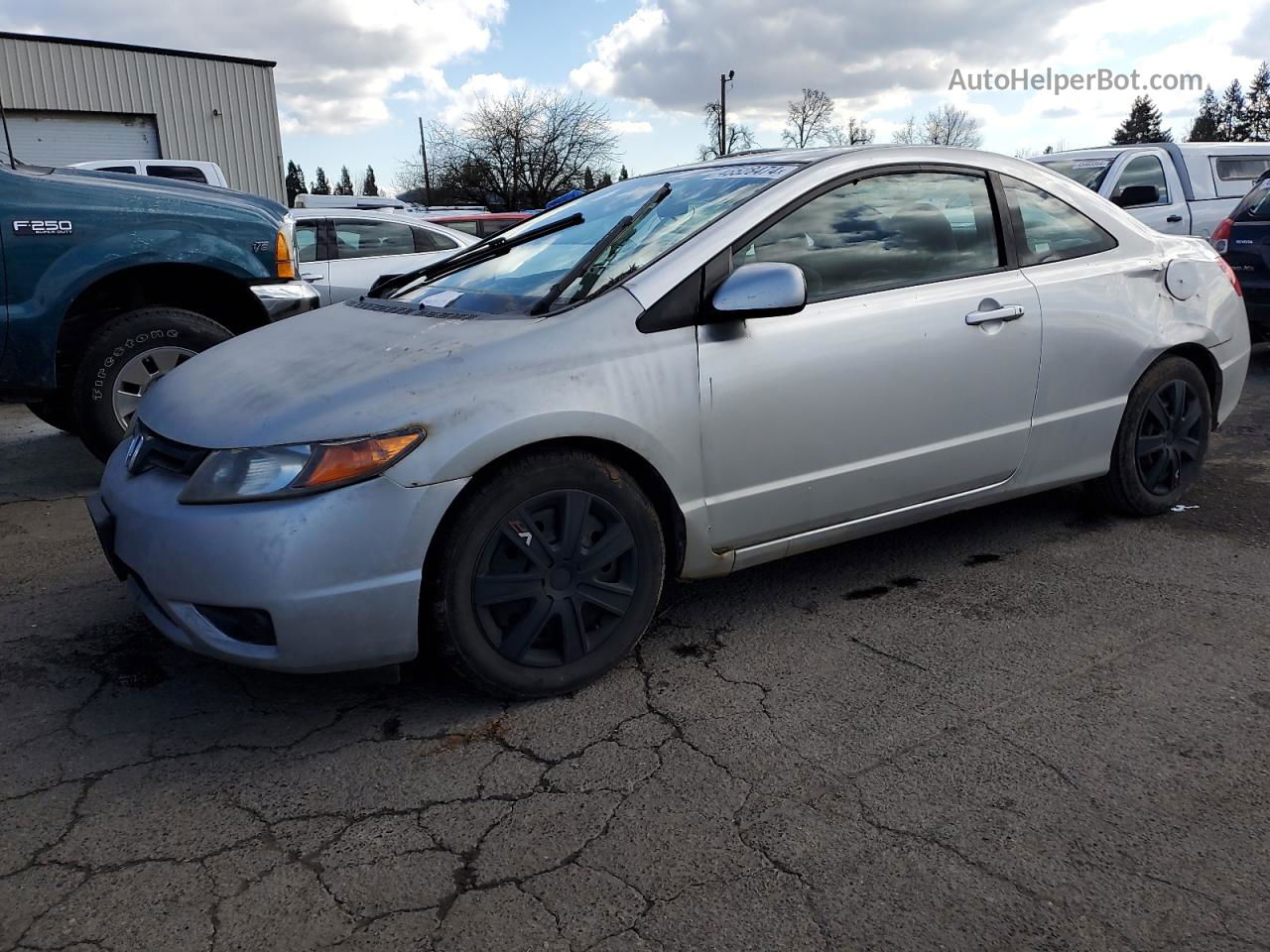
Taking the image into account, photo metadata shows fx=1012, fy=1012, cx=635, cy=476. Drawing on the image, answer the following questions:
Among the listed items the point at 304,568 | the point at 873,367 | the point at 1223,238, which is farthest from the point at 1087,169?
the point at 304,568

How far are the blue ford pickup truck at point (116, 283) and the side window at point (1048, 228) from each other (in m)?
3.68

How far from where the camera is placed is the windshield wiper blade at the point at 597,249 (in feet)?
9.91

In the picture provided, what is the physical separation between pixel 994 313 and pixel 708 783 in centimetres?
196

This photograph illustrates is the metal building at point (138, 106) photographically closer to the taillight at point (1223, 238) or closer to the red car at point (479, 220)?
the red car at point (479, 220)

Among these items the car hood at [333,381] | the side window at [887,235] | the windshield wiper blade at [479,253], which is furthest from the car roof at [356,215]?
the side window at [887,235]

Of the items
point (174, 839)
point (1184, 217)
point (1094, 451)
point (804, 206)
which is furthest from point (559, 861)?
point (1184, 217)

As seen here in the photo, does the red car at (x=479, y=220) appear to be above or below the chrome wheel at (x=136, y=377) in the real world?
above

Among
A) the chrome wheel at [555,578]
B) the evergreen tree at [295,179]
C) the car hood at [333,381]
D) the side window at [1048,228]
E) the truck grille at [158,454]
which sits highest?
the evergreen tree at [295,179]

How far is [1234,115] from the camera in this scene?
2879 inches

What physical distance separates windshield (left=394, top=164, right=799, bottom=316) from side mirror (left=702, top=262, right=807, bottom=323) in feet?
0.92

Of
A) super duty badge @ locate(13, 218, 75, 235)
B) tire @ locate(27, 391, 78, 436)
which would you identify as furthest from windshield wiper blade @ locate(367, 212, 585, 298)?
tire @ locate(27, 391, 78, 436)

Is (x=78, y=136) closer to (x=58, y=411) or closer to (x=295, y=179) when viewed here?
(x=58, y=411)

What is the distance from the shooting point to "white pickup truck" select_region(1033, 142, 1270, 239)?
10.3 meters

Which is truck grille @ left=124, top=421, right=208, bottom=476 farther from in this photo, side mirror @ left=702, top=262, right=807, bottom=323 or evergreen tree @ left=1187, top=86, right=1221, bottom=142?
evergreen tree @ left=1187, top=86, right=1221, bottom=142
